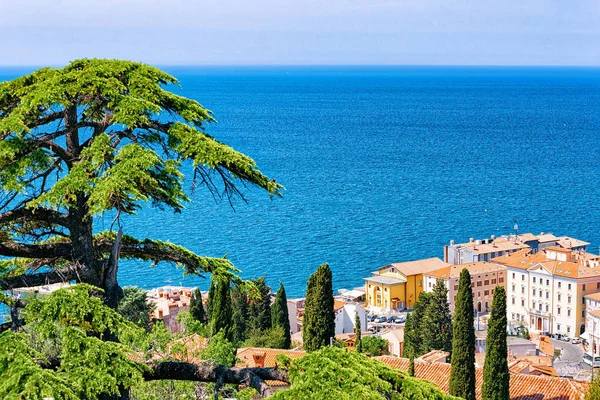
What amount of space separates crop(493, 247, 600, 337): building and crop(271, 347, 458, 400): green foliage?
189ft

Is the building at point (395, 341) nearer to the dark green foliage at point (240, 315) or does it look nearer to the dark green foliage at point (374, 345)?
the dark green foliage at point (374, 345)

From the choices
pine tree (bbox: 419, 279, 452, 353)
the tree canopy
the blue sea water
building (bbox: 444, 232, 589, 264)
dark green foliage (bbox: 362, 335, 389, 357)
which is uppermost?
the blue sea water

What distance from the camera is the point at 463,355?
1105 inches

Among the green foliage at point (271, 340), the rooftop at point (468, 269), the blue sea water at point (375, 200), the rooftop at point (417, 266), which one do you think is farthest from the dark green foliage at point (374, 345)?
the rooftop at point (468, 269)

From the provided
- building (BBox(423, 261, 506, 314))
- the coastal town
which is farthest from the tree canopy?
building (BBox(423, 261, 506, 314))

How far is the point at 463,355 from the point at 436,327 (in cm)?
1564

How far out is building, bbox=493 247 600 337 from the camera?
60250 millimetres

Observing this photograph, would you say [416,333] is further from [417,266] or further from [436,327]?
[417,266]

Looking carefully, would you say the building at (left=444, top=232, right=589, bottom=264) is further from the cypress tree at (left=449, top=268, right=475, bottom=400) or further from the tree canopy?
the tree canopy

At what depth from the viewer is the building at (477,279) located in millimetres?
62903

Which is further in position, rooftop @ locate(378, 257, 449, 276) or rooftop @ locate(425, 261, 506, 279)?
rooftop @ locate(378, 257, 449, 276)

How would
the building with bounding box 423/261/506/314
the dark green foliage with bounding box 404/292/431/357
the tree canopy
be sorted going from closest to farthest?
the tree canopy, the dark green foliage with bounding box 404/292/431/357, the building with bounding box 423/261/506/314

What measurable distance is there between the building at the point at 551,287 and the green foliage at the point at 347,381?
57514mm

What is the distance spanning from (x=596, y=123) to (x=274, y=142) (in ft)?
259
